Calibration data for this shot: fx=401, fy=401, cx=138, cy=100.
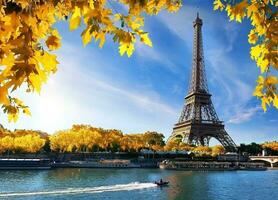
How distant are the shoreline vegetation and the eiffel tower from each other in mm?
3567

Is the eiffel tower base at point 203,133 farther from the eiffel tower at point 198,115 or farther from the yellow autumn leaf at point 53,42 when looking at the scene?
the yellow autumn leaf at point 53,42

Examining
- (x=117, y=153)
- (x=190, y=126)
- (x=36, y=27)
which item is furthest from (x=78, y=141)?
(x=36, y=27)

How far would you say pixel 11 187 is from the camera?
47250 millimetres

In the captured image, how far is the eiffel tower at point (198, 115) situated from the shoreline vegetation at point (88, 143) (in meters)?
3.57

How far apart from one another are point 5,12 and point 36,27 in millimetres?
298

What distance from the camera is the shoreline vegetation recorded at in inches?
4016

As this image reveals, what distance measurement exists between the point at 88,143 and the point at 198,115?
31.2 m

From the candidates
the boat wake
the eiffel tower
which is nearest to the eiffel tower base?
the eiffel tower

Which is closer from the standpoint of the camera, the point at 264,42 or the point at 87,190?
the point at 264,42

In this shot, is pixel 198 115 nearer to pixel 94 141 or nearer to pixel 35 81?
pixel 94 141

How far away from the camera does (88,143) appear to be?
104375 millimetres

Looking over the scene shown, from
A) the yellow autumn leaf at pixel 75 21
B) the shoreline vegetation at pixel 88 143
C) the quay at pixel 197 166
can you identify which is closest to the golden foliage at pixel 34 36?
the yellow autumn leaf at pixel 75 21

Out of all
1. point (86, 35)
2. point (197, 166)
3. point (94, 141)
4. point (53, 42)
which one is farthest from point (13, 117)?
point (94, 141)

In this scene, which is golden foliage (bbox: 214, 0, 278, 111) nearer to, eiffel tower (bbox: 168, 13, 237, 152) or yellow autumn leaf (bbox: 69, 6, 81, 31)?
yellow autumn leaf (bbox: 69, 6, 81, 31)
